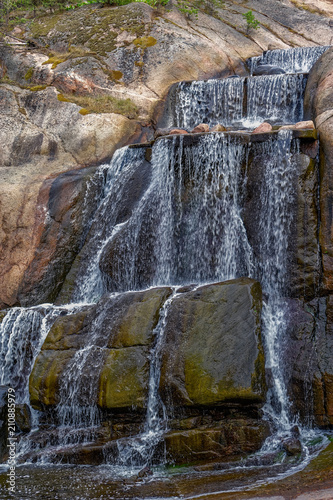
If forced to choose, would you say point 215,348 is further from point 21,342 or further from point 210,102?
point 210,102

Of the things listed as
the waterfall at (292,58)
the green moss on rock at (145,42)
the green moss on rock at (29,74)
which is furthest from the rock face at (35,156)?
the waterfall at (292,58)

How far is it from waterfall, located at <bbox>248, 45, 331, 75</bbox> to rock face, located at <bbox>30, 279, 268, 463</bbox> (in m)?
10.6

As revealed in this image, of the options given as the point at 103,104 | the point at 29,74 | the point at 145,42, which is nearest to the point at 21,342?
the point at 103,104

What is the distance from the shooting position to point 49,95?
48.7ft

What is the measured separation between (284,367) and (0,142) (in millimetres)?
10664

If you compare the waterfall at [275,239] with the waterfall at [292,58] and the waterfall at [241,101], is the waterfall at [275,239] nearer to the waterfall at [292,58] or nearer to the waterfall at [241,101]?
the waterfall at [241,101]

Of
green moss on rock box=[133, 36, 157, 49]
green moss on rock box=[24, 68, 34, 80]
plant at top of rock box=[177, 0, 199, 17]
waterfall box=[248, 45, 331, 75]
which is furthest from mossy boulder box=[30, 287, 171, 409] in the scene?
plant at top of rock box=[177, 0, 199, 17]

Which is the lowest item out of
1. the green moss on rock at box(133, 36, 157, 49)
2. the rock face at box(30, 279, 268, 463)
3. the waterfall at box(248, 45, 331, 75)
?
the rock face at box(30, 279, 268, 463)

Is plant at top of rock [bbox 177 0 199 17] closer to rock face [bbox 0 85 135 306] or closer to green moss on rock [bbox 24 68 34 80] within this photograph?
green moss on rock [bbox 24 68 34 80]

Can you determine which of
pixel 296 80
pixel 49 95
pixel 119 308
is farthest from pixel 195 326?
pixel 49 95

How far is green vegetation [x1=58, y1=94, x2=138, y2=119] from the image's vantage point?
47.7ft

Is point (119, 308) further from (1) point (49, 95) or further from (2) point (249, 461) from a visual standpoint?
(1) point (49, 95)

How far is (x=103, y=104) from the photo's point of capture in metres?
14.8

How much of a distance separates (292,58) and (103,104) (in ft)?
22.2
